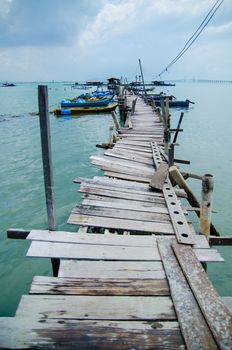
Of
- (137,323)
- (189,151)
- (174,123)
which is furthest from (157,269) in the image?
(174,123)

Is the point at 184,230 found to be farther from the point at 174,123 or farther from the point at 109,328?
the point at 174,123

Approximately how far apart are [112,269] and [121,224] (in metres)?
1.25

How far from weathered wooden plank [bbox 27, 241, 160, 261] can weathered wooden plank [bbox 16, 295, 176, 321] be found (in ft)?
2.43

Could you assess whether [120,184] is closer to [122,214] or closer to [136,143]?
[122,214]

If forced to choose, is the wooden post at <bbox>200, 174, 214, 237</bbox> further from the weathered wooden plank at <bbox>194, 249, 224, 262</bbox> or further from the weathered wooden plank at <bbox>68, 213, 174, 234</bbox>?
the weathered wooden plank at <bbox>194, 249, 224, 262</bbox>

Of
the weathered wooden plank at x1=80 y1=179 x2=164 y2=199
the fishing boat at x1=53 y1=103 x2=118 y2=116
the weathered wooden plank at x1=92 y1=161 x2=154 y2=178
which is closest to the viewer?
the weathered wooden plank at x1=80 y1=179 x2=164 y2=199

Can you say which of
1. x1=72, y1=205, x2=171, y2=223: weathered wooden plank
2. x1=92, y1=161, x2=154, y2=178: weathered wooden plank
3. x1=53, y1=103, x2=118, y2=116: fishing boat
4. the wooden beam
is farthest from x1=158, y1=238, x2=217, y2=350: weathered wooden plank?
x1=53, y1=103, x2=118, y2=116: fishing boat

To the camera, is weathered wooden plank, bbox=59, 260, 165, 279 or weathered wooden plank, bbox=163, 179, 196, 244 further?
weathered wooden plank, bbox=163, 179, 196, 244

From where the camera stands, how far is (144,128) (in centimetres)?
1471

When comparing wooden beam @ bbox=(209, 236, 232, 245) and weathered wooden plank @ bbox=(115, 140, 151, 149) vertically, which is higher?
weathered wooden plank @ bbox=(115, 140, 151, 149)

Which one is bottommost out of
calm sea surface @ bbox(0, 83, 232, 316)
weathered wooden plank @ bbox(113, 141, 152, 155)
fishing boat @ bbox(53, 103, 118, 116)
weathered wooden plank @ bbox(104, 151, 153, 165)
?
calm sea surface @ bbox(0, 83, 232, 316)

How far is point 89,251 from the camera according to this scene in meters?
3.64

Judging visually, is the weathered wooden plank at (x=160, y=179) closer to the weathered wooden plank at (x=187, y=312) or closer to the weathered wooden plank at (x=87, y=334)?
the weathered wooden plank at (x=187, y=312)

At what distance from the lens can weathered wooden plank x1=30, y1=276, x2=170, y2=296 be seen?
9.45 feet
